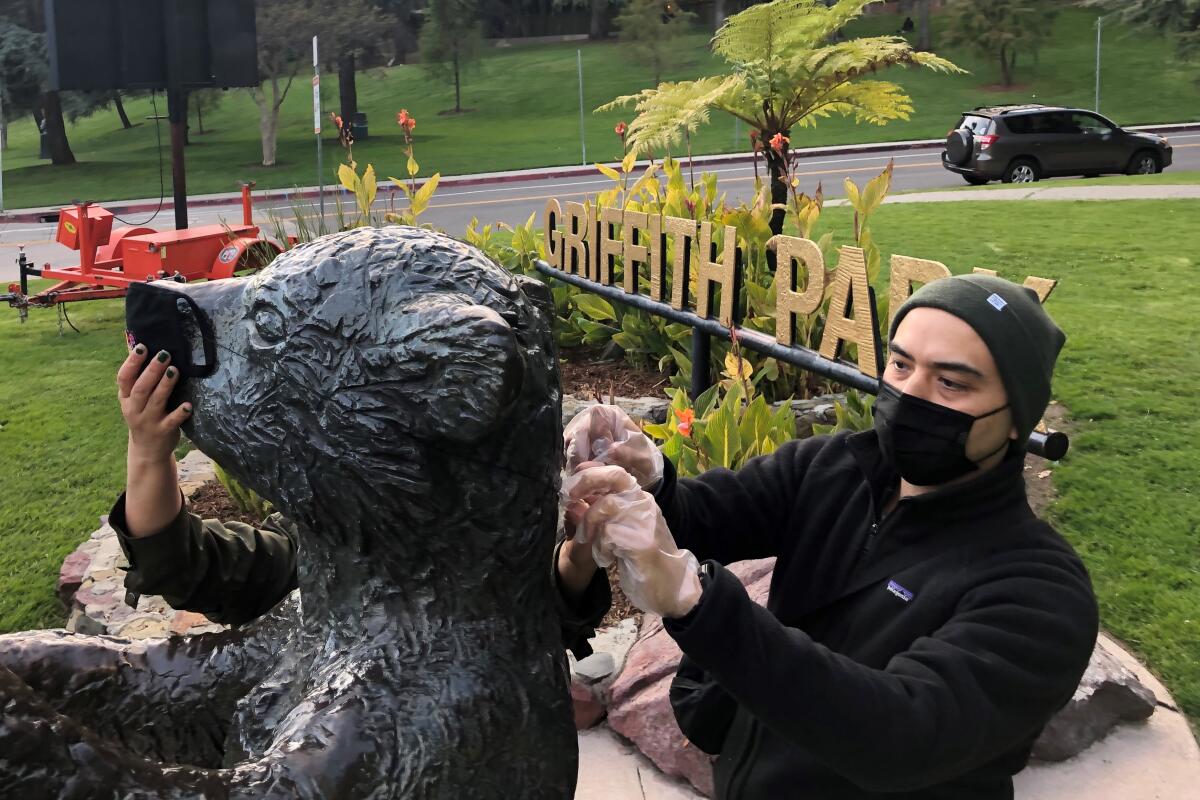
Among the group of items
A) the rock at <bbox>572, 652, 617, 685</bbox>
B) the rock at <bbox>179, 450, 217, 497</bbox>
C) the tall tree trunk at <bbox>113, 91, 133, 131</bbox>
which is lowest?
the rock at <bbox>572, 652, 617, 685</bbox>

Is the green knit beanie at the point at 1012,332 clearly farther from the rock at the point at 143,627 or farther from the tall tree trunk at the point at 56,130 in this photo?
the tall tree trunk at the point at 56,130

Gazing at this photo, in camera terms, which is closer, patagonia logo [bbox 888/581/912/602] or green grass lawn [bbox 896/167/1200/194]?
patagonia logo [bbox 888/581/912/602]

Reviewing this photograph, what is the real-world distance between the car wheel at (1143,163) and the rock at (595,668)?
17.0 m

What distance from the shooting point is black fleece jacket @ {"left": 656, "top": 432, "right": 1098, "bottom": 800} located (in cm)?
140

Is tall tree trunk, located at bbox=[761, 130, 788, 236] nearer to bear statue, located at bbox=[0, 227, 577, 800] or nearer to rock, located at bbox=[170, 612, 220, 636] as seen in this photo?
rock, located at bbox=[170, 612, 220, 636]

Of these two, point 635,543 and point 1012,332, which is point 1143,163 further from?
point 635,543

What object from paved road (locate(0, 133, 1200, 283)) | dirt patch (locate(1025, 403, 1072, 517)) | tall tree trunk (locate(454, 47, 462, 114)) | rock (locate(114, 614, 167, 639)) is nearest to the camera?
rock (locate(114, 614, 167, 639))

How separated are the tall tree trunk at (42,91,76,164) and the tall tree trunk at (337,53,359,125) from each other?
7.24 metres

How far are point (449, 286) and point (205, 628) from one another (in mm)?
2837

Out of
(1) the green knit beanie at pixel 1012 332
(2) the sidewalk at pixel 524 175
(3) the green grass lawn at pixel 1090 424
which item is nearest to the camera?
(1) the green knit beanie at pixel 1012 332

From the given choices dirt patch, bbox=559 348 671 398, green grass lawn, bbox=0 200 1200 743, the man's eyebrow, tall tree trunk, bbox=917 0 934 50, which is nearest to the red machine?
green grass lawn, bbox=0 200 1200 743

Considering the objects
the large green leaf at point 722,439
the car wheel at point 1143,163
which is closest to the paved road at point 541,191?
the car wheel at point 1143,163

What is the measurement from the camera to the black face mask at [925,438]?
1669mm

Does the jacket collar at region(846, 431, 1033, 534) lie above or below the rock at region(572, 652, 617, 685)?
above
